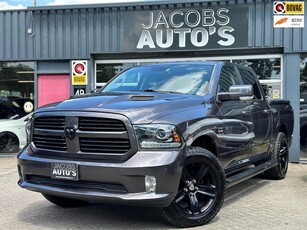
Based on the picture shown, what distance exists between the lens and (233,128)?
5676 millimetres

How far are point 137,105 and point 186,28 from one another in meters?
7.14

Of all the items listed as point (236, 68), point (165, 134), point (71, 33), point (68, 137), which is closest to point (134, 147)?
point (165, 134)

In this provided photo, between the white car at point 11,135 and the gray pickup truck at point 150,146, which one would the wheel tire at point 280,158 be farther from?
the white car at point 11,135

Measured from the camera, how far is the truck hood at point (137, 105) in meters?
4.46

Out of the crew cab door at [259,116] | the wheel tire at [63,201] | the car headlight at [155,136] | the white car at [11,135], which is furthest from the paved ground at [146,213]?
the white car at [11,135]

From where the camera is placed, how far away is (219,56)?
448 inches

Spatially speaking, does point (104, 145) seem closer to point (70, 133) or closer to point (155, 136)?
point (70, 133)

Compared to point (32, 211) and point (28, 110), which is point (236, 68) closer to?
point (32, 211)

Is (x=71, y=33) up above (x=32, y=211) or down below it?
above

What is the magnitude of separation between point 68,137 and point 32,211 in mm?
1655

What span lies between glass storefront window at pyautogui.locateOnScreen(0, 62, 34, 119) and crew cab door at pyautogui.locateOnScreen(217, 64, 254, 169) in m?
7.59

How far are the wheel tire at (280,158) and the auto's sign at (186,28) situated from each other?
3720 mm

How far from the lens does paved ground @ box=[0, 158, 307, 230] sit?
5.01 meters

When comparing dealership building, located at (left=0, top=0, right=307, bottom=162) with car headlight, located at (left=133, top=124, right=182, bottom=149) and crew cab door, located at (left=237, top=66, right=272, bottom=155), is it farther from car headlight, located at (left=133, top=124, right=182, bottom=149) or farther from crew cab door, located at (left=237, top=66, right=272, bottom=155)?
car headlight, located at (left=133, top=124, right=182, bottom=149)
